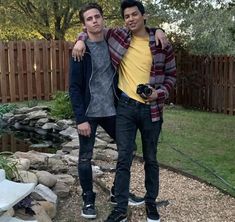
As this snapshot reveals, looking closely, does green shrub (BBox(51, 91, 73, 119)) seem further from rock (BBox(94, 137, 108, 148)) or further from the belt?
the belt

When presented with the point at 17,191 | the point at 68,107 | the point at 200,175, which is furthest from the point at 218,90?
the point at 17,191

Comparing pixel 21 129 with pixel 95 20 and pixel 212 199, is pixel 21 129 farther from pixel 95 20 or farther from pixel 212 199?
pixel 95 20

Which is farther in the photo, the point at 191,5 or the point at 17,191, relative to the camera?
the point at 191,5

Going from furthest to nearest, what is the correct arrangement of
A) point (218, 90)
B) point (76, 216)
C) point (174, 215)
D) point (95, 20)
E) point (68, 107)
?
point (218, 90) < point (68, 107) < point (174, 215) < point (76, 216) < point (95, 20)

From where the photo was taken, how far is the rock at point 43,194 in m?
3.95

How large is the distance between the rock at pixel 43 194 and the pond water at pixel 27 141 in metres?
3.10

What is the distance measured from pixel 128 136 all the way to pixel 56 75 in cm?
Answer: 998

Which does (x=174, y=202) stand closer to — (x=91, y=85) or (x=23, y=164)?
(x=23, y=164)

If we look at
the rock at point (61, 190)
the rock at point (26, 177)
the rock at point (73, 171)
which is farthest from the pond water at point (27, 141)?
the rock at point (26, 177)

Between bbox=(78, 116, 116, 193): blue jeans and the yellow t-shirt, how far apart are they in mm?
277

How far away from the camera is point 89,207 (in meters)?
3.86

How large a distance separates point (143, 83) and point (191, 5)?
6317 millimetres

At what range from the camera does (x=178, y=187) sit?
5.05m

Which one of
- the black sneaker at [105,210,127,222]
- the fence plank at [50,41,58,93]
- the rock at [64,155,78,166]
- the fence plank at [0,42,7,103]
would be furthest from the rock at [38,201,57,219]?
the fence plank at [50,41,58,93]
